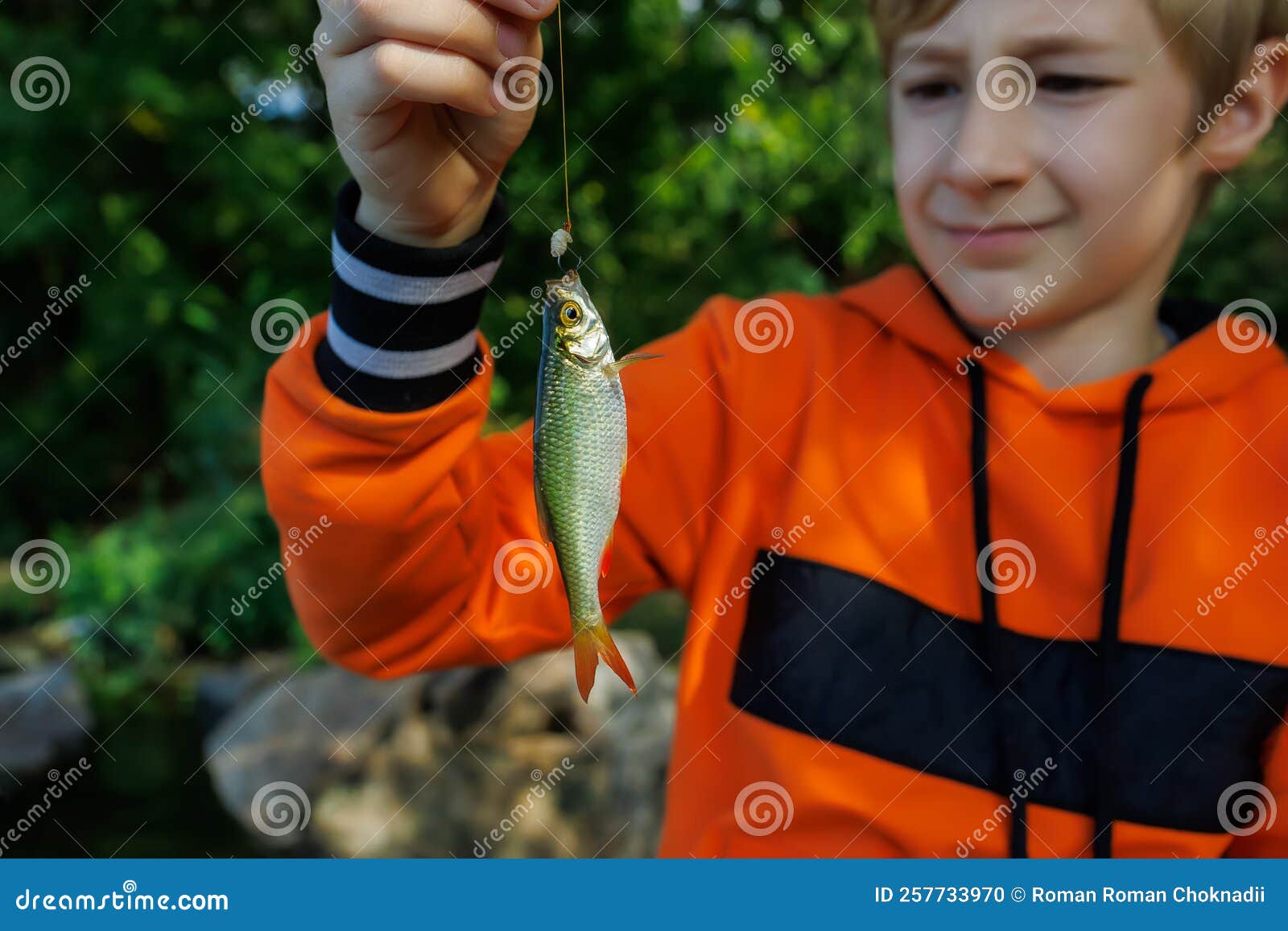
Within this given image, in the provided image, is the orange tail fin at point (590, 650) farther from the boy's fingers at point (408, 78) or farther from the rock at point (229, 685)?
the rock at point (229, 685)

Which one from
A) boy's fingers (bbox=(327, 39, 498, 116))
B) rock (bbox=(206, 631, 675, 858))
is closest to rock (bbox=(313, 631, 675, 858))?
rock (bbox=(206, 631, 675, 858))

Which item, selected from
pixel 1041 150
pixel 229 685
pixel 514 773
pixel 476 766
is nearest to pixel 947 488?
pixel 1041 150

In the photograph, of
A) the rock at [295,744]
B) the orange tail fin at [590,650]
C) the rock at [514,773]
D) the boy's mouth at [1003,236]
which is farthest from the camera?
the rock at [295,744]

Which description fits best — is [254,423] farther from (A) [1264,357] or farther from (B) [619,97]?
(A) [1264,357]

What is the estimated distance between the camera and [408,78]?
3.83ft

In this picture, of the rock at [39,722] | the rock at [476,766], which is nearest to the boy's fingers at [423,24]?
the rock at [476,766]

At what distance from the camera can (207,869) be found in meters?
1.67

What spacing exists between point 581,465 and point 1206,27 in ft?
4.39

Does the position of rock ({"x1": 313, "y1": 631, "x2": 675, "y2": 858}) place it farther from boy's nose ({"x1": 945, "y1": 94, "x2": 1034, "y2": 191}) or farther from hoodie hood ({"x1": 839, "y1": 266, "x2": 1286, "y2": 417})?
boy's nose ({"x1": 945, "y1": 94, "x2": 1034, "y2": 191})

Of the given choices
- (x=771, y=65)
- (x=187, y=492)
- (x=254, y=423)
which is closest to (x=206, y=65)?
(x=254, y=423)

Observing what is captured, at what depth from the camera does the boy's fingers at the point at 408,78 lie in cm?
117

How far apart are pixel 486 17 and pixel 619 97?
4.83 m

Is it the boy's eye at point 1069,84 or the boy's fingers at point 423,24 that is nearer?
the boy's fingers at point 423,24

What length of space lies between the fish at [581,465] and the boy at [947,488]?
30 cm
